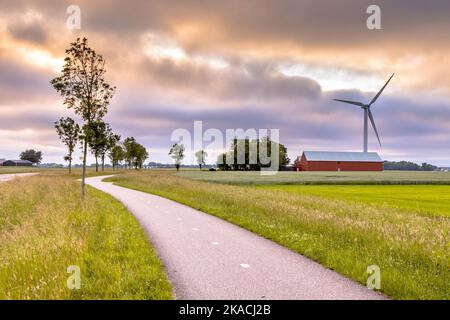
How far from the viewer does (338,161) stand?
421ft

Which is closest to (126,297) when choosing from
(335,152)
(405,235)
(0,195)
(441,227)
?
(405,235)

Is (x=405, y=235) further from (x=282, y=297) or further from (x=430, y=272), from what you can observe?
(x=282, y=297)

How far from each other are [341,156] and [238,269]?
131 m

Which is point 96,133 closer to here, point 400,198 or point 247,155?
point 400,198

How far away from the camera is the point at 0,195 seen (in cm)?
2456

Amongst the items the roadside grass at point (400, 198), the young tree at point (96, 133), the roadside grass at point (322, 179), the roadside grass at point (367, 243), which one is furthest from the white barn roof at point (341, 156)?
the roadside grass at point (367, 243)

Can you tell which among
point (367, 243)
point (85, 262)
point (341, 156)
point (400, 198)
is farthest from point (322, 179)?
point (341, 156)

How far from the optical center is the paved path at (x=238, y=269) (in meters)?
6.29

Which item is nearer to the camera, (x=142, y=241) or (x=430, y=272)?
(x=430, y=272)

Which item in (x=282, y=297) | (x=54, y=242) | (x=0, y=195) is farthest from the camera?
(x=0, y=195)

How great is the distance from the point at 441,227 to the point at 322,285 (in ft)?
26.9

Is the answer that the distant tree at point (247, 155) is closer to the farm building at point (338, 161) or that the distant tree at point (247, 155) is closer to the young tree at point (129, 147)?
the farm building at point (338, 161)

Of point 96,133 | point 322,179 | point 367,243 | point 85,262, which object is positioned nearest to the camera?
point 85,262

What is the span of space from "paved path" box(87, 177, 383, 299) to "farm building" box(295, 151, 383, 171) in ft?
385
